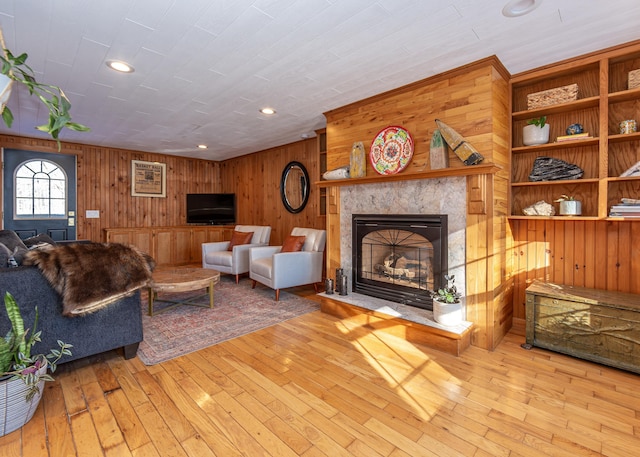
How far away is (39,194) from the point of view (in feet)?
16.5

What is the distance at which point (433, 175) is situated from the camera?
2.64 metres

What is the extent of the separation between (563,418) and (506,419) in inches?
12.3

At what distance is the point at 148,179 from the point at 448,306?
19.4 feet

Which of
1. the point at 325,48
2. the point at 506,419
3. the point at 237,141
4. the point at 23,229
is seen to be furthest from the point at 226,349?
the point at 23,229

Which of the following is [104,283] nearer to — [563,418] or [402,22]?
[402,22]

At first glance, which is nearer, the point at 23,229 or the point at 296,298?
the point at 296,298

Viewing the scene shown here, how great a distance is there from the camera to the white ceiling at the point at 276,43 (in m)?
1.86

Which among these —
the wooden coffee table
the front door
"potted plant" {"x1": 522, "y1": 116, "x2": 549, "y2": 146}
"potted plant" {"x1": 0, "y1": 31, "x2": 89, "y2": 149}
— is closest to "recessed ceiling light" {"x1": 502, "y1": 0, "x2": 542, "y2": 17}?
"potted plant" {"x1": 522, "y1": 116, "x2": 549, "y2": 146}

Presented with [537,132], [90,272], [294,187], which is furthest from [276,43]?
[294,187]

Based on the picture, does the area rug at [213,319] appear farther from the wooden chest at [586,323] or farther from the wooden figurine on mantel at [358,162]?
the wooden chest at [586,323]

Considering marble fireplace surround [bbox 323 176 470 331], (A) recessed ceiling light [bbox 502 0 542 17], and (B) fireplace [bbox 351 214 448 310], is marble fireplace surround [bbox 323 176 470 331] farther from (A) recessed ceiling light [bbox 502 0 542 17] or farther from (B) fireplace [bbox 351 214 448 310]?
(A) recessed ceiling light [bbox 502 0 542 17]

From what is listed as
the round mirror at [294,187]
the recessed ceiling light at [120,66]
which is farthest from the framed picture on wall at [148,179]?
the recessed ceiling light at [120,66]

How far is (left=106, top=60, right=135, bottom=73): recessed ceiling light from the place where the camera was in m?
2.48

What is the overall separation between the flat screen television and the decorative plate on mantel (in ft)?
14.0
